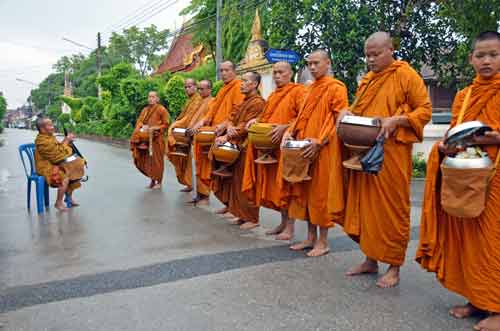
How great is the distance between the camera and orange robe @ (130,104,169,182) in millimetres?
9203

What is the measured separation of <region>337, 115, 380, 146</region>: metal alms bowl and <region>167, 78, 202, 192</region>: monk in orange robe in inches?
166

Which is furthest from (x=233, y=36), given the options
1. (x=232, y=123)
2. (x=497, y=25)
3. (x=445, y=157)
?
(x=445, y=157)

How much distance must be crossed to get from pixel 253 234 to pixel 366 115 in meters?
2.44

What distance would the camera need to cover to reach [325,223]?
15.4 ft

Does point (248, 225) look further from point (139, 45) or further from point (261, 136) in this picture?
point (139, 45)

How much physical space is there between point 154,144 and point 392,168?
6321mm

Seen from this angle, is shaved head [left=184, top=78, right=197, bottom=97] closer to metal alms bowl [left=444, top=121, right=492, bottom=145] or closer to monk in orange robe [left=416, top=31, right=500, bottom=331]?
monk in orange robe [left=416, top=31, right=500, bottom=331]

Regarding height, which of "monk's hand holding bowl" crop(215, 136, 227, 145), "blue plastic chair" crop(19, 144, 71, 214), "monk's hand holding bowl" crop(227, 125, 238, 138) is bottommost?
"blue plastic chair" crop(19, 144, 71, 214)

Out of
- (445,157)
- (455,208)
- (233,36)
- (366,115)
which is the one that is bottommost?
(455,208)

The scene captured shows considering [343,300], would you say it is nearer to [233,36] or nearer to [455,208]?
[455,208]

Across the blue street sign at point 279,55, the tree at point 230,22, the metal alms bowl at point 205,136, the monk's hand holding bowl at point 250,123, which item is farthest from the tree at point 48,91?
the monk's hand holding bowl at point 250,123

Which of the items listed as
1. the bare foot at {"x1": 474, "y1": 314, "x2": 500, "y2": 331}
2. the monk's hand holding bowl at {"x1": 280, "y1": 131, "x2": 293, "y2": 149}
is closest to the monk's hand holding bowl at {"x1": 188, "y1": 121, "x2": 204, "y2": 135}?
the monk's hand holding bowl at {"x1": 280, "y1": 131, "x2": 293, "y2": 149}

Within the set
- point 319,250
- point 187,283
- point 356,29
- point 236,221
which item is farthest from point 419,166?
point 187,283

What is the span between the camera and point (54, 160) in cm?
712
